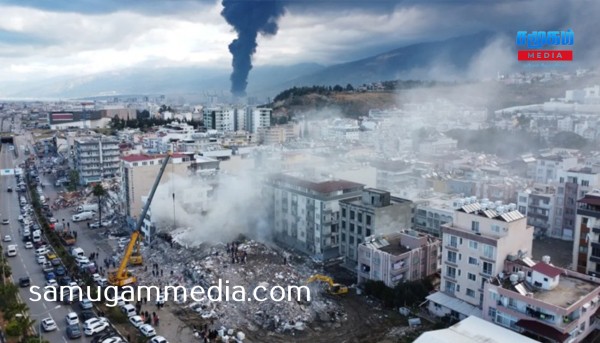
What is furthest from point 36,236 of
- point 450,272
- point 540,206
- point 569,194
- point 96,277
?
point 569,194

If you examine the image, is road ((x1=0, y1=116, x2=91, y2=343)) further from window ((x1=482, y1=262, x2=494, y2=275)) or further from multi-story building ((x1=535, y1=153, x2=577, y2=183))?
multi-story building ((x1=535, y1=153, x2=577, y2=183))

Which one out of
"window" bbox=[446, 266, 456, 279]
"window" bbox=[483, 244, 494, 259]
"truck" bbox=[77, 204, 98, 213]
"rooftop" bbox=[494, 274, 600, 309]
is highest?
"window" bbox=[483, 244, 494, 259]

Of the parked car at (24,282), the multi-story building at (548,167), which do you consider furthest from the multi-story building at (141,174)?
the multi-story building at (548,167)

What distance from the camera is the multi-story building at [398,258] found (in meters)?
15.4

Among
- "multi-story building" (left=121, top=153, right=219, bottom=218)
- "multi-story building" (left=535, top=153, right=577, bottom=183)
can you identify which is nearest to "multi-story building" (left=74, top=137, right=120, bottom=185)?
"multi-story building" (left=121, top=153, right=219, bottom=218)

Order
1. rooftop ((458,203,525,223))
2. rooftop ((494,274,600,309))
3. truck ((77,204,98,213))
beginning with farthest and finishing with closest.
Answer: truck ((77,204,98,213))
rooftop ((458,203,525,223))
rooftop ((494,274,600,309))

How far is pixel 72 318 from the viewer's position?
1374 cm

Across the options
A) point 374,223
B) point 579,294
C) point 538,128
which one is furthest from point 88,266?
point 538,128

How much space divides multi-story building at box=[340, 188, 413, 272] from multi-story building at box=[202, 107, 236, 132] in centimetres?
4392

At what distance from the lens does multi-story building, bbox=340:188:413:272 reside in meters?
17.5

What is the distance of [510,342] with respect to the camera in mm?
10758

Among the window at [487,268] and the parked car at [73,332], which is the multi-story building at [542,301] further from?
the parked car at [73,332]

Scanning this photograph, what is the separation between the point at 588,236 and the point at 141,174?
1955 cm

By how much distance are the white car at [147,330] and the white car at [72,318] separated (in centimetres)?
185
